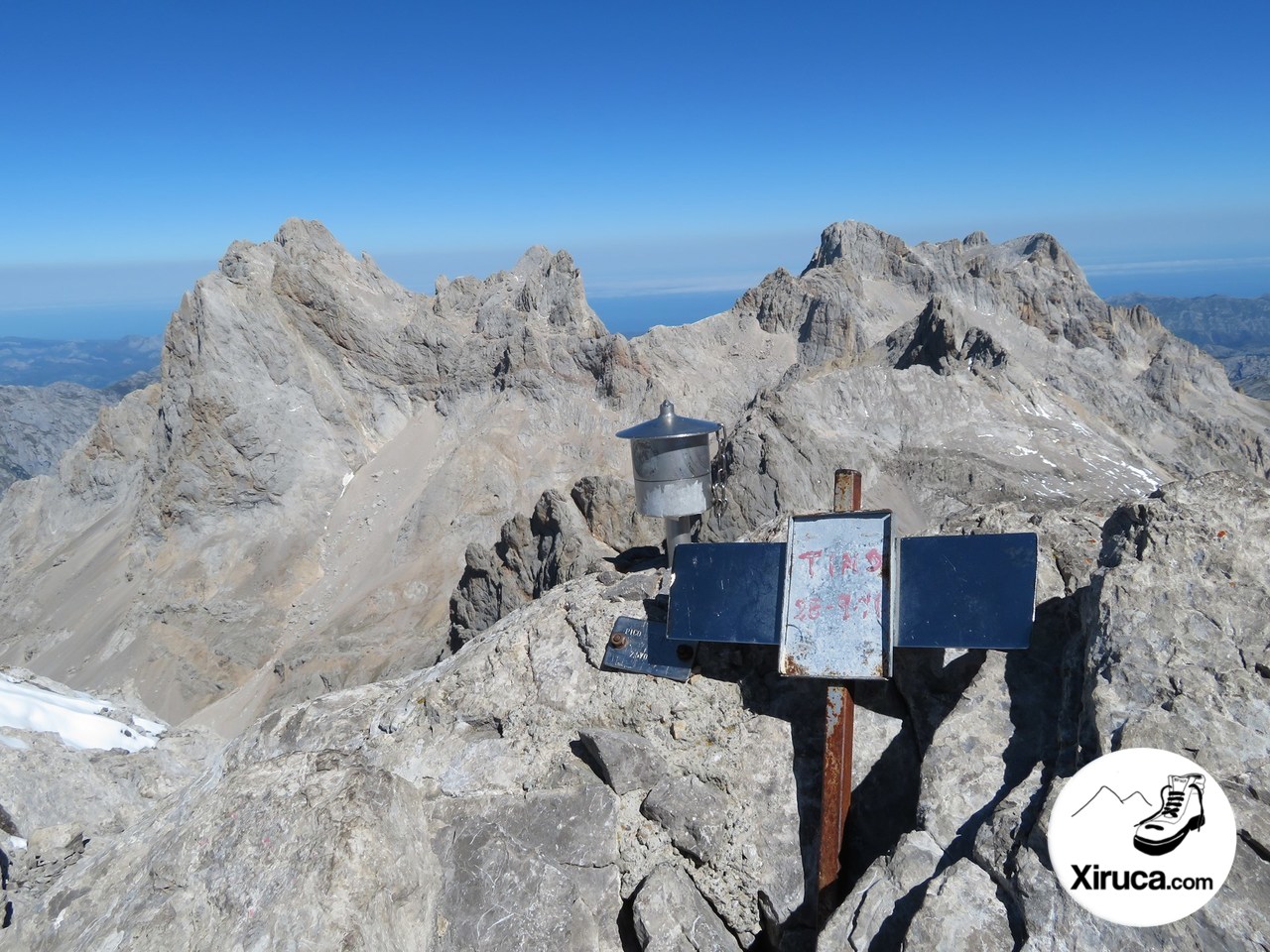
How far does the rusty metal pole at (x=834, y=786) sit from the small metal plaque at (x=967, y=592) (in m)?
0.47

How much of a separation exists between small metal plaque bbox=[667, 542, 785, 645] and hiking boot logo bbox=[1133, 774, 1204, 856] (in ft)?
6.41

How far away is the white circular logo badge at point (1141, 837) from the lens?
9.67 ft

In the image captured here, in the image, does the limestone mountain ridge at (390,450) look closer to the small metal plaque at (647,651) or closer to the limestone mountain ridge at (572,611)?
the limestone mountain ridge at (572,611)

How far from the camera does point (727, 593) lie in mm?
5008

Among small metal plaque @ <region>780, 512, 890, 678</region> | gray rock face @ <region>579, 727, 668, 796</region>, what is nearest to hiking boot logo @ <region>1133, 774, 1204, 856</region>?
small metal plaque @ <region>780, 512, 890, 678</region>

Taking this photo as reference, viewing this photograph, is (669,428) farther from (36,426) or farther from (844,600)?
→ (36,426)

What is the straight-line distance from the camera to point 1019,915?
10.3ft

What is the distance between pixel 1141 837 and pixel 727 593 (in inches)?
96.6

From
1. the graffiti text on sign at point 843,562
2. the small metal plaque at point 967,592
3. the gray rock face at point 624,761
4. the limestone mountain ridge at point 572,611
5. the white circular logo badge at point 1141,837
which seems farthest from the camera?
the gray rock face at point 624,761

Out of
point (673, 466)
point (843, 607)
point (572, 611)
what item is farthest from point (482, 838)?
point (673, 466)

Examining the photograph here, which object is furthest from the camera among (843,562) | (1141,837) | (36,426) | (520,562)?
(36,426)

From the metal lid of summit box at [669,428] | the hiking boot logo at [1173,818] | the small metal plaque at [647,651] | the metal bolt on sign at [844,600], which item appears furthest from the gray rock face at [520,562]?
the hiking boot logo at [1173,818]

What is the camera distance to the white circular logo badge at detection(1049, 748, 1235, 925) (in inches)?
116

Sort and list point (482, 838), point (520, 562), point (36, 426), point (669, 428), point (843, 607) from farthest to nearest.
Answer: point (36, 426), point (520, 562), point (669, 428), point (482, 838), point (843, 607)
